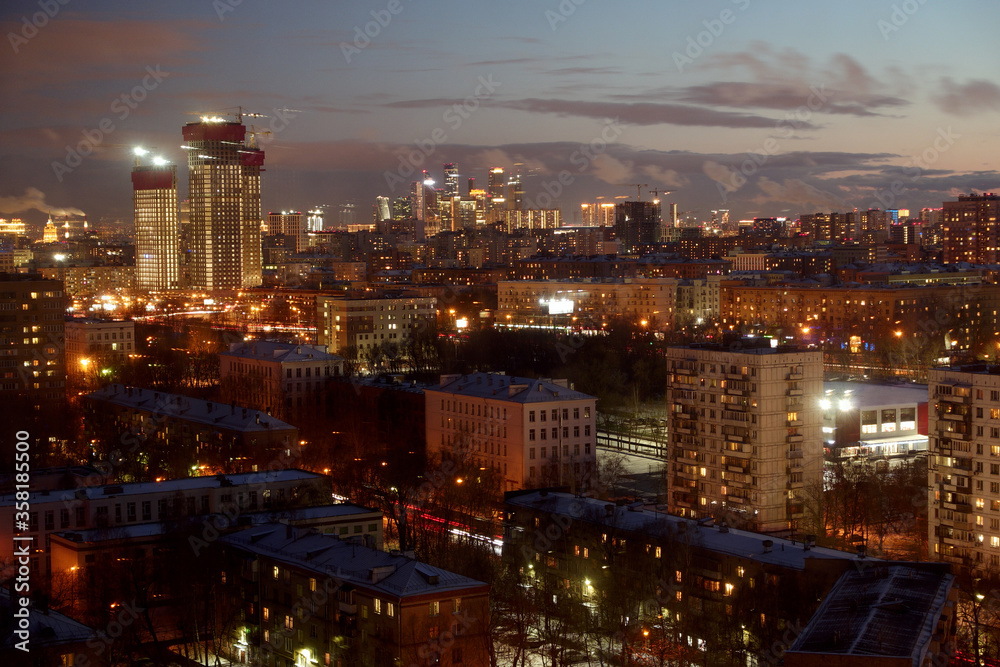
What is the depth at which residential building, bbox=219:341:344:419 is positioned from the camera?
26828mm

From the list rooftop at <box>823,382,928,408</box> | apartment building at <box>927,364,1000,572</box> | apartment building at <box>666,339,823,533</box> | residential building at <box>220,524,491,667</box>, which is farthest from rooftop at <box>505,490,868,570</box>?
rooftop at <box>823,382,928,408</box>

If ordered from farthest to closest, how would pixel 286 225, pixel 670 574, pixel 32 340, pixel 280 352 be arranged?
pixel 286 225 → pixel 280 352 → pixel 32 340 → pixel 670 574

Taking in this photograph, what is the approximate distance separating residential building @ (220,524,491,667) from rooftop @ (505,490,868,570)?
291 centimetres

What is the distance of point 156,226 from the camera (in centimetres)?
7862

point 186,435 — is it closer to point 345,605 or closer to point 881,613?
point 345,605

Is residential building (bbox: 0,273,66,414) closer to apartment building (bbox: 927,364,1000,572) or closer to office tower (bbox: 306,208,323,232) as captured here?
apartment building (bbox: 927,364,1000,572)

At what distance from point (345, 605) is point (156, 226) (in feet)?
232

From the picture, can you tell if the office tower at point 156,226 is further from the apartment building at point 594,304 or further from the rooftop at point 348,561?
the rooftop at point 348,561

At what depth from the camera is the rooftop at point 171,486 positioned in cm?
1542

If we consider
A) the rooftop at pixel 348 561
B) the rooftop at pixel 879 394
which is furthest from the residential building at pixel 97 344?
the rooftop at pixel 348 561

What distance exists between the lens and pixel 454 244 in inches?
3563

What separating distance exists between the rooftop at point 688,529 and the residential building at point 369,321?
2302 cm

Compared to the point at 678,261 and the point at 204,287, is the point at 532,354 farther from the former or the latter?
the point at 204,287

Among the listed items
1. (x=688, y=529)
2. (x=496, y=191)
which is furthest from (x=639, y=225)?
(x=688, y=529)
